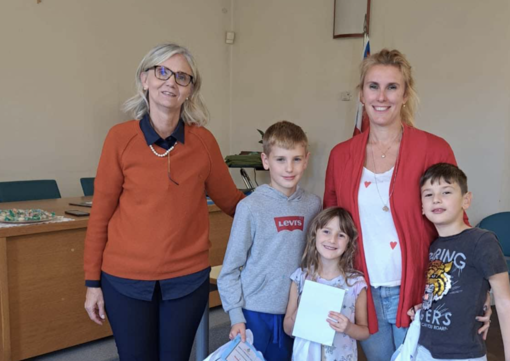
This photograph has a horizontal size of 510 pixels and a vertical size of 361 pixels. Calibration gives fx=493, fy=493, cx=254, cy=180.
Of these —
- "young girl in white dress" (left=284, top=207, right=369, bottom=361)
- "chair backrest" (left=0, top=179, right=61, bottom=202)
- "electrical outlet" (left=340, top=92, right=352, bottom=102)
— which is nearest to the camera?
"young girl in white dress" (left=284, top=207, right=369, bottom=361)

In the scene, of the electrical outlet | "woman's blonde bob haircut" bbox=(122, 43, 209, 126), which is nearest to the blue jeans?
"woman's blonde bob haircut" bbox=(122, 43, 209, 126)

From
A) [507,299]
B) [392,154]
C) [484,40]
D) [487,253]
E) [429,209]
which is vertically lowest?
[507,299]

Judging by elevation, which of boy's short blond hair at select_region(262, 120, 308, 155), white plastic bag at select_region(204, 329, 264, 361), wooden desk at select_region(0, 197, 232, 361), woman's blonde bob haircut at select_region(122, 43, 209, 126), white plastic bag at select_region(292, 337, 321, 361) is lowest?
wooden desk at select_region(0, 197, 232, 361)

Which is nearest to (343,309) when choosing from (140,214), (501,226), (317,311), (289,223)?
(317,311)

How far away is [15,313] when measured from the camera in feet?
8.25

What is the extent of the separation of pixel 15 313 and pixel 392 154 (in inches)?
80.4

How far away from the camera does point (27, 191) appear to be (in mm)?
3857

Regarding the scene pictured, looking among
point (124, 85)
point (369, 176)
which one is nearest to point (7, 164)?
point (124, 85)

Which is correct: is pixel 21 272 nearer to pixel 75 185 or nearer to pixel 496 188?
pixel 75 185

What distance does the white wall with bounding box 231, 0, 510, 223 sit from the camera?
416cm

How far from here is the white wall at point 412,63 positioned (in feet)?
13.6

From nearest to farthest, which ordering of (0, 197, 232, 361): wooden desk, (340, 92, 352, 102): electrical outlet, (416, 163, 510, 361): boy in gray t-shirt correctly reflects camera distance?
(416, 163, 510, 361): boy in gray t-shirt, (0, 197, 232, 361): wooden desk, (340, 92, 352, 102): electrical outlet

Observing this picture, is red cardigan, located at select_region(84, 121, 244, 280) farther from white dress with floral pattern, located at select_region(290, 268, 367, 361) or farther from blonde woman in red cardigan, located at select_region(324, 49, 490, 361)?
blonde woman in red cardigan, located at select_region(324, 49, 490, 361)

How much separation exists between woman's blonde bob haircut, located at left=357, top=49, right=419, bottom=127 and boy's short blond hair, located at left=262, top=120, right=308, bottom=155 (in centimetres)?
27
